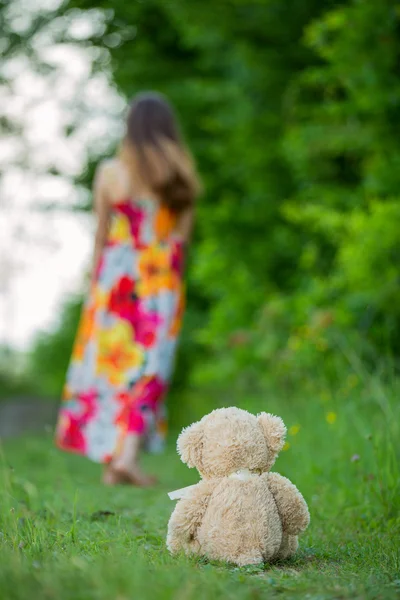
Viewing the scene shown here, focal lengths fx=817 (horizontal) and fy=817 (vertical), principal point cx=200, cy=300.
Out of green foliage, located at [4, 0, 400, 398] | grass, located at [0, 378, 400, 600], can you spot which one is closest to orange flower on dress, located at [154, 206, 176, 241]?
green foliage, located at [4, 0, 400, 398]

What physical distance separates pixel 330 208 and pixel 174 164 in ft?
3.69

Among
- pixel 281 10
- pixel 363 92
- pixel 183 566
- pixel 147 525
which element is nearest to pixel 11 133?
pixel 281 10

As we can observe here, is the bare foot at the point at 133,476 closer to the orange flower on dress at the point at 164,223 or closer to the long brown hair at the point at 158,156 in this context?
the orange flower on dress at the point at 164,223

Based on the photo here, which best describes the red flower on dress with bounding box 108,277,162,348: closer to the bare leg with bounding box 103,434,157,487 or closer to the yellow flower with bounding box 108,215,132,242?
the yellow flower with bounding box 108,215,132,242

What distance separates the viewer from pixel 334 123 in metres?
5.23

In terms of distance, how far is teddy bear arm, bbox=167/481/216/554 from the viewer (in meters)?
2.11

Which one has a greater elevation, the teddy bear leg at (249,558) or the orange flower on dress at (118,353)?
the orange flower on dress at (118,353)

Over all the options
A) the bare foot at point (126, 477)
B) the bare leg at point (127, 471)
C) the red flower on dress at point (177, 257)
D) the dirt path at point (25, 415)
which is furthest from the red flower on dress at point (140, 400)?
the dirt path at point (25, 415)

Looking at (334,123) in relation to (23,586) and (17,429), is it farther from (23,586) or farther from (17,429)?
(17,429)

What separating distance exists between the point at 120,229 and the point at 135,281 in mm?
A: 328

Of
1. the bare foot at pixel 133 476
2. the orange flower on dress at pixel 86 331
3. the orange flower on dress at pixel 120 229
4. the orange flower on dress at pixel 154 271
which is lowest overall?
the bare foot at pixel 133 476

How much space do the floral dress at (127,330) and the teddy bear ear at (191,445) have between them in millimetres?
2552

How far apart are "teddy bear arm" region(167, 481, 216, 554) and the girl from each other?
8.52 feet

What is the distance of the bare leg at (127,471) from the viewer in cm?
423
